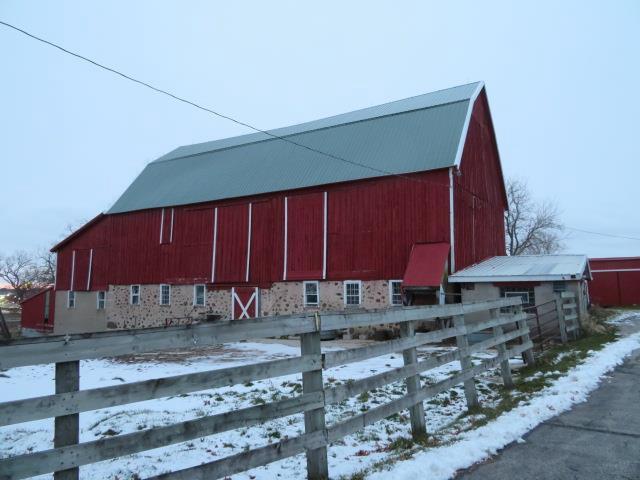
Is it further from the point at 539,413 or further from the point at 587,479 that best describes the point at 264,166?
the point at 587,479

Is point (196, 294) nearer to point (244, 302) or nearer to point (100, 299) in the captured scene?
point (244, 302)

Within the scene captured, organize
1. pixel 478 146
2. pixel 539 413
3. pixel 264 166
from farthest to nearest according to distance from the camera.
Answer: pixel 264 166 < pixel 478 146 < pixel 539 413

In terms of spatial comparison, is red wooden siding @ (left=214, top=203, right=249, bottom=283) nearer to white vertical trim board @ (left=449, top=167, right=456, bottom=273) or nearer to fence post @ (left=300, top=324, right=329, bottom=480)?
white vertical trim board @ (left=449, top=167, right=456, bottom=273)

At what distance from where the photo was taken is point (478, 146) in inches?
977

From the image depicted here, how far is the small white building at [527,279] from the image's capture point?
17.4 m

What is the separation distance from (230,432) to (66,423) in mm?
3426

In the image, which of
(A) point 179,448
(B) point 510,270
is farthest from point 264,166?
(A) point 179,448

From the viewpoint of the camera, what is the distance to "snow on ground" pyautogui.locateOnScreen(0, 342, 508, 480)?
17.3ft

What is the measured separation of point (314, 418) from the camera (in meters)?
4.53

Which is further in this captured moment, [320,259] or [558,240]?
[558,240]

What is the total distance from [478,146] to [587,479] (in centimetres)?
2215

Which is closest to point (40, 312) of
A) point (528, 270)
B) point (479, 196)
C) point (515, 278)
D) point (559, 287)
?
point (479, 196)

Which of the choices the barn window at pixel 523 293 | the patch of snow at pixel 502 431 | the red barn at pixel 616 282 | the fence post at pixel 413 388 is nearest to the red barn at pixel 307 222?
the barn window at pixel 523 293

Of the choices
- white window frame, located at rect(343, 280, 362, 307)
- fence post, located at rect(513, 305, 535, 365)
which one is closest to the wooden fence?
fence post, located at rect(513, 305, 535, 365)
